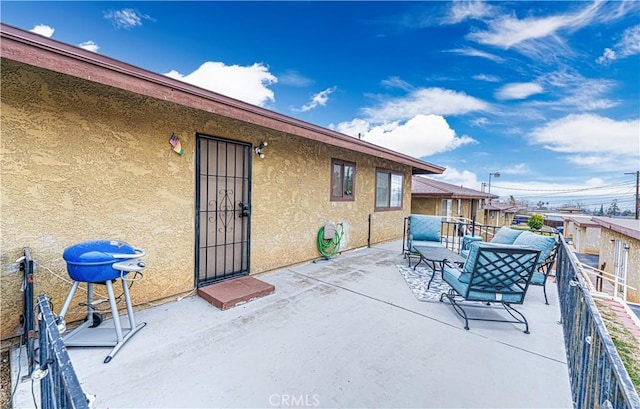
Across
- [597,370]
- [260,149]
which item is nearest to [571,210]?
[260,149]

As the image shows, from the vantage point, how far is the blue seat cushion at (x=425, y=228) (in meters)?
5.82

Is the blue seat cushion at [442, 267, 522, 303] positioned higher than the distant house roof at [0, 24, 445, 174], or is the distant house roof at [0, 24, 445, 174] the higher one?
the distant house roof at [0, 24, 445, 174]

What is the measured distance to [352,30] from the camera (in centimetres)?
684

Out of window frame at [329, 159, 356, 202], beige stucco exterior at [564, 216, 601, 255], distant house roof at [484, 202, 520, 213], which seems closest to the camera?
window frame at [329, 159, 356, 202]

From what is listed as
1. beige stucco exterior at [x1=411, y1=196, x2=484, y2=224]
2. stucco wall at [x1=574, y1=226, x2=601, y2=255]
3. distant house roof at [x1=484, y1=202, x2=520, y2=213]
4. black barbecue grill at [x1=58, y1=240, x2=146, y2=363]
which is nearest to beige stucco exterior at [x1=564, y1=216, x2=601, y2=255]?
stucco wall at [x1=574, y1=226, x2=601, y2=255]

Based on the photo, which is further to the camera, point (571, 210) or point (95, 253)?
point (571, 210)

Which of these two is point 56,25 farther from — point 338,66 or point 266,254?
point 338,66

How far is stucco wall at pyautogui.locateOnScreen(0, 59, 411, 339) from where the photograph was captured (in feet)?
7.57

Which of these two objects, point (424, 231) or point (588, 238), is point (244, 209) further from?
point (588, 238)

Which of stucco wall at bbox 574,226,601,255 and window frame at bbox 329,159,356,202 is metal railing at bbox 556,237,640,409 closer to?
window frame at bbox 329,159,356,202

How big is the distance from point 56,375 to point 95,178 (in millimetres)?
2375

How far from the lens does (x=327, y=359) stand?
225 cm

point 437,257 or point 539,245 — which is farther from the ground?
Result: point 539,245
